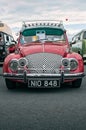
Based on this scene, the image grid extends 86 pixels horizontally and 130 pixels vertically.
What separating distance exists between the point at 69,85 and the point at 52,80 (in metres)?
1.37

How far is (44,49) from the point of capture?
9.88 metres

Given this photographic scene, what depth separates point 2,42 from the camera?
1967 centimetres

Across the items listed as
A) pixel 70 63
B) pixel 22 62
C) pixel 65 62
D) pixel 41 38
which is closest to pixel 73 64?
pixel 70 63

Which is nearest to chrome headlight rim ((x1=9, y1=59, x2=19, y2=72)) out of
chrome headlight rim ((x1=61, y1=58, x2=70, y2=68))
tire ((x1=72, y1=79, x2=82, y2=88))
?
chrome headlight rim ((x1=61, y1=58, x2=70, y2=68))

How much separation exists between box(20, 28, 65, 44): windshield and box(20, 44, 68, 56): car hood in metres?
0.80

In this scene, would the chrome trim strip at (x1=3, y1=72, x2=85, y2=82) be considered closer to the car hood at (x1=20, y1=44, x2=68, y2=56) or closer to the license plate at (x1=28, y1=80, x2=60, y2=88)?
the license plate at (x1=28, y1=80, x2=60, y2=88)

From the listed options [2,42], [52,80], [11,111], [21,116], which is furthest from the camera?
[2,42]

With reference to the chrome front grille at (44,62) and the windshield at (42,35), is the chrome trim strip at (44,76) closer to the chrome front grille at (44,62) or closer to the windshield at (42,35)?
the chrome front grille at (44,62)

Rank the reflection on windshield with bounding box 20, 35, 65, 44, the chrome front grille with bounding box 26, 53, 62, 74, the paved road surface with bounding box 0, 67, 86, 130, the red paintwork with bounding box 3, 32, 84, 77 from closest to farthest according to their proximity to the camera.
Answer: the paved road surface with bounding box 0, 67, 86, 130
the chrome front grille with bounding box 26, 53, 62, 74
the red paintwork with bounding box 3, 32, 84, 77
the reflection on windshield with bounding box 20, 35, 65, 44

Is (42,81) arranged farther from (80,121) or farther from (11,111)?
(80,121)

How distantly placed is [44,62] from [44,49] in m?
0.55

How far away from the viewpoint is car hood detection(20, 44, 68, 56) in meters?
9.77

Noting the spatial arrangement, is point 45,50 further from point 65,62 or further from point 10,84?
point 10,84

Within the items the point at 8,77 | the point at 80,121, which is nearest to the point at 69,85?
the point at 8,77
